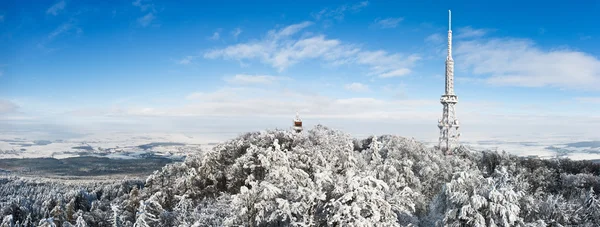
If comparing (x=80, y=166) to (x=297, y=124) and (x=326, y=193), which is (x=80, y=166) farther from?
(x=326, y=193)

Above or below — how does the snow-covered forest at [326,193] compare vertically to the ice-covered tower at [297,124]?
below

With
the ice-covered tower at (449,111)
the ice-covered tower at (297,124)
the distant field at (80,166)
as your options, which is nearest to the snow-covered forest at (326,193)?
the ice-covered tower at (297,124)

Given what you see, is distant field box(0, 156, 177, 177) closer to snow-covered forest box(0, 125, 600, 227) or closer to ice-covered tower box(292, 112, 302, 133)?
snow-covered forest box(0, 125, 600, 227)

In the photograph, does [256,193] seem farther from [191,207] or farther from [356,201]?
[191,207]

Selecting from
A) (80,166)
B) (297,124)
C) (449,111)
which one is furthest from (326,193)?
(80,166)

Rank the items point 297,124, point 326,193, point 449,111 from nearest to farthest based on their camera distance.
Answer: point 326,193 < point 297,124 < point 449,111

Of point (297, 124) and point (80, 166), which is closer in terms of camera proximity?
point (297, 124)

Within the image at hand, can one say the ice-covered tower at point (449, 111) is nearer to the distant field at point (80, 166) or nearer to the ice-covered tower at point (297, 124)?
the ice-covered tower at point (297, 124)
